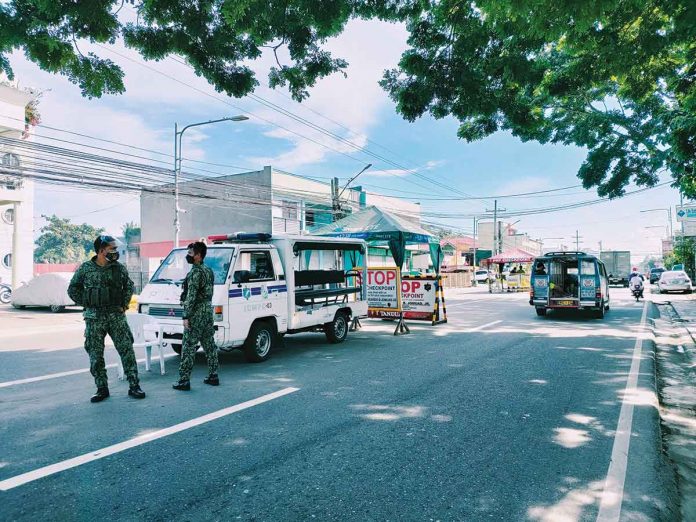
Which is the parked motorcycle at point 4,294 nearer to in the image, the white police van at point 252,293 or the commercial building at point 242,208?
the commercial building at point 242,208

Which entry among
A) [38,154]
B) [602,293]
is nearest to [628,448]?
[602,293]

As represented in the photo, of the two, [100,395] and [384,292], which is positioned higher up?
[384,292]

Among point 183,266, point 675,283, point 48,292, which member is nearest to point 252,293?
point 183,266

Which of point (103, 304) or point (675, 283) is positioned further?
point (675, 283)

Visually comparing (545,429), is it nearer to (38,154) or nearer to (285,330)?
(285,330)

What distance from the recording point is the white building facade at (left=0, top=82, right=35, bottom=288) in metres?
24.8

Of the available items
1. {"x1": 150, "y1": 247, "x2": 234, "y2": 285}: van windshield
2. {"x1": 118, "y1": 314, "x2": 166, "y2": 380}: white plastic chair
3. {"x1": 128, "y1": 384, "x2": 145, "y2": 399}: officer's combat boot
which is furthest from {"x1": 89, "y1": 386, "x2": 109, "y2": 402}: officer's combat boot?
{"x1": 150, "y1": 247, "x2": 234, "y2": 285}: van windshield

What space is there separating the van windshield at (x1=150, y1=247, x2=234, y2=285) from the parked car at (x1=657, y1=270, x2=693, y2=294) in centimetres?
3248

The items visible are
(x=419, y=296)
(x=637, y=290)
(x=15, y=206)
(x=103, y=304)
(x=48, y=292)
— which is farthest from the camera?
(x=15, y=206)

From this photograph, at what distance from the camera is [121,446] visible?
4.30 meters

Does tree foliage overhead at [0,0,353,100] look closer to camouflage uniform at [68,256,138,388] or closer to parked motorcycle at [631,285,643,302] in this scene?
camouflage uniform at [68,256,138,388]

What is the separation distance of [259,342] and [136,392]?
2445mm

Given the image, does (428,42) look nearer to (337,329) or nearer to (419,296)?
(337,329)

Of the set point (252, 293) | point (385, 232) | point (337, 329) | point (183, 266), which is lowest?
point (337, 329)
